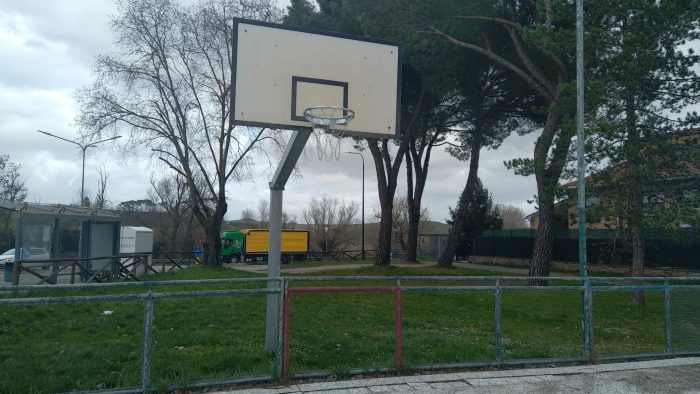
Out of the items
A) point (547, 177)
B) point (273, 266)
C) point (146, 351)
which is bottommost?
point (146, 351)

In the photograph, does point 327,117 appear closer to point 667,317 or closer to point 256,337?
point 256,337

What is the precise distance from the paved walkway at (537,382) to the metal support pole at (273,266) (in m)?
1.49

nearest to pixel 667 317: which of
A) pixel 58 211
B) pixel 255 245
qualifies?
pixel 58 211

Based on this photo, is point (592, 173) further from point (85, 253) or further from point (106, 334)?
point (85, 253)

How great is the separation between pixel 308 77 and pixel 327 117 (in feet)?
2.28

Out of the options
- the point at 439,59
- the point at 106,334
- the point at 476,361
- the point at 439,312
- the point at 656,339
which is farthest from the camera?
the point at 439,59

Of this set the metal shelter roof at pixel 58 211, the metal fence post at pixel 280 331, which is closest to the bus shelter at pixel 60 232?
the metal shelter roof at pixel 58 211

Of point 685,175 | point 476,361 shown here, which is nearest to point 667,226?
point 685,175

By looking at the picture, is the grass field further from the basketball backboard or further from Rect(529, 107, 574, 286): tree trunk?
Rect(529, 107, 574, 286): tree trunk

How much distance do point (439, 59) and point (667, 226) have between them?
37.4 ft

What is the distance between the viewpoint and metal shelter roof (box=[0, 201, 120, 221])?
1689 centimetres

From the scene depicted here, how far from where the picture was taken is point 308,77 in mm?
8414

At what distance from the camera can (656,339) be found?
11633 mm

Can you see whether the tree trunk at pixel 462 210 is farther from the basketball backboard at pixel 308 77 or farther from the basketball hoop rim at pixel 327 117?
the basketball hoop rim at pixel 327 117
